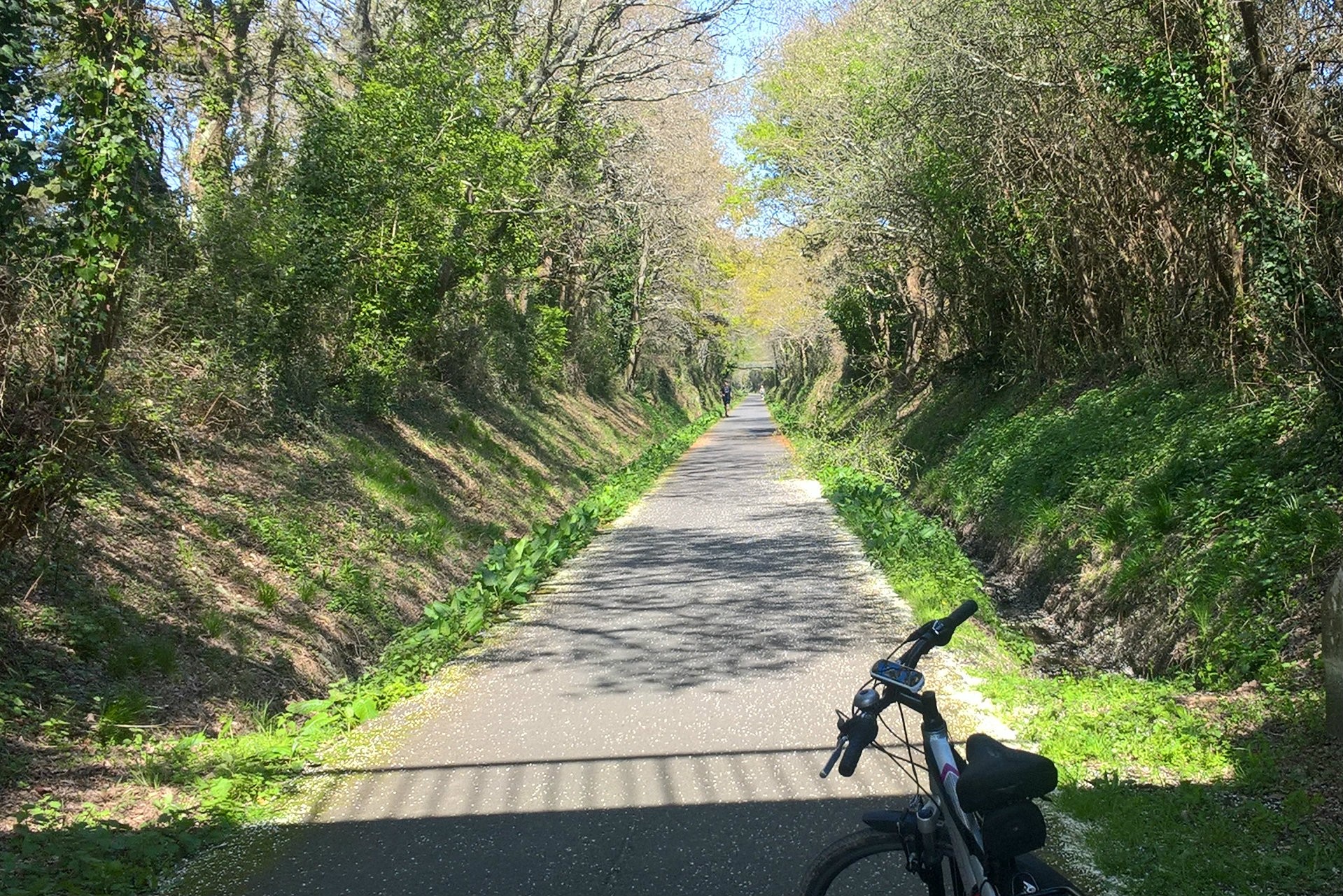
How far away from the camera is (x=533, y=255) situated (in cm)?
2078

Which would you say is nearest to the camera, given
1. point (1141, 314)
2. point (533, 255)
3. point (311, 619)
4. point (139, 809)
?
point (139, 809)

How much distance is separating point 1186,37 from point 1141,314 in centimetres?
643

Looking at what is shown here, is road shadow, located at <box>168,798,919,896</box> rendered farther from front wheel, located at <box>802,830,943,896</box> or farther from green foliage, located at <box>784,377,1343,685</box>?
green foliage, located at <box>784,377,1343,685</box>

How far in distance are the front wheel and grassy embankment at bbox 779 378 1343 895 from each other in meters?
1.38

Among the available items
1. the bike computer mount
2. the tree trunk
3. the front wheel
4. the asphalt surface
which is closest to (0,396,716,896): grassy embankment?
the asphalt surface

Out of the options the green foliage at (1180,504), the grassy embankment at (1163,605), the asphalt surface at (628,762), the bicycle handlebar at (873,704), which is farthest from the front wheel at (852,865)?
the green foliage at (1180,504)

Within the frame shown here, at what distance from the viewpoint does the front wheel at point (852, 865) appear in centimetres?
323

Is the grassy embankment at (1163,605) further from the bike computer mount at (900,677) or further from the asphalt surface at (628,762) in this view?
the bike computer mount at (900,677)

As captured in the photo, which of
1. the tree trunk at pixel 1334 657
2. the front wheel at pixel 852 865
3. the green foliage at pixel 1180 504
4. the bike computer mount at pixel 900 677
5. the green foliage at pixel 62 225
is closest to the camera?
the bike computer mount at pixel 900 677

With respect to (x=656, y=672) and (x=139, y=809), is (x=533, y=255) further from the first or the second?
(x=139, y=809)

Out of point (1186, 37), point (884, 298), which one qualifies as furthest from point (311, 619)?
point (884, 298)

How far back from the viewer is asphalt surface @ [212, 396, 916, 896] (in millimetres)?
4547

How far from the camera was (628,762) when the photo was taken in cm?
584

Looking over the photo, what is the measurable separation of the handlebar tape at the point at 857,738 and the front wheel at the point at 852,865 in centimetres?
41
